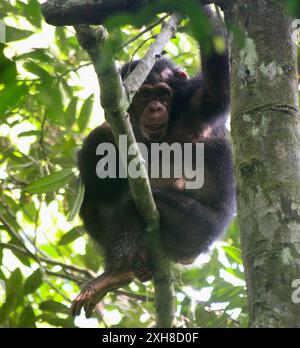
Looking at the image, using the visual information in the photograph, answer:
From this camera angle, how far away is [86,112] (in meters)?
4.55

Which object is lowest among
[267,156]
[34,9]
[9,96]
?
[267,156]

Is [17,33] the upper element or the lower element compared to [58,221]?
upper

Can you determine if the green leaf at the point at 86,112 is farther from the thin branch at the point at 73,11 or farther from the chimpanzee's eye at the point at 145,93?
the thin branch at the point at 73,11

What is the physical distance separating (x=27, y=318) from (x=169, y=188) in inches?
49.3

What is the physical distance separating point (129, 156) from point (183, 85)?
1974 mm

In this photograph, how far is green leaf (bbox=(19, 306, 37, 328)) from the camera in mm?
3842

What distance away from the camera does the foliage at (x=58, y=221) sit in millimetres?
3754

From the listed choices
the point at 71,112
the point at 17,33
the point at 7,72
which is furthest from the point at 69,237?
the point at 7,72

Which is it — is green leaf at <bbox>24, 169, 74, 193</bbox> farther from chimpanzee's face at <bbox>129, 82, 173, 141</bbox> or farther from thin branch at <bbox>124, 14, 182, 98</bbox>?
thin branch at <bbox>124, 14, 182, 98</bbox>
